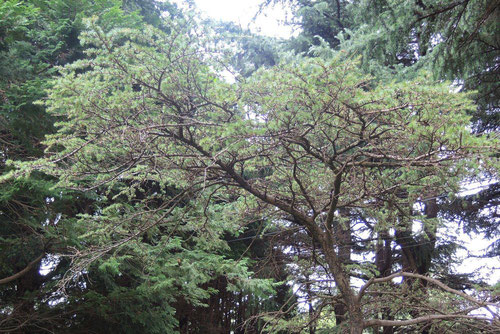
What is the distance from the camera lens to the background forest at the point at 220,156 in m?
3.38

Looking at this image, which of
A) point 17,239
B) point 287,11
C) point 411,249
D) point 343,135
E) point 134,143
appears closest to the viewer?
point 134,143

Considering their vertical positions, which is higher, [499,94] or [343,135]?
[499,94]

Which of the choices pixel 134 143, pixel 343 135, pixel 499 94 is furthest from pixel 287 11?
pixel 134 143

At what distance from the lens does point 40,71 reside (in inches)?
240

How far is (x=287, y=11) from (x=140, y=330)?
7.47m

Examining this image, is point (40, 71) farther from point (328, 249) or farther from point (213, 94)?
point (328, 249)

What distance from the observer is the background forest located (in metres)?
3.38

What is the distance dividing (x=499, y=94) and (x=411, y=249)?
3736 millimetres

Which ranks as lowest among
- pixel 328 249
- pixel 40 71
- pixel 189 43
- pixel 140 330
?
pixel 140 330

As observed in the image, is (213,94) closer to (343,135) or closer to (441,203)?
(343,135)

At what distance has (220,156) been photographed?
11.9 feet

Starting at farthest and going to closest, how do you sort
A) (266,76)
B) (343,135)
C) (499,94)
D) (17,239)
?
(499,94) → (17,239) → (343,135) → (266,76)

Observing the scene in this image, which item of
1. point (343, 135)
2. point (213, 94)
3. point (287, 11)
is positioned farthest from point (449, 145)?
point (287, 11)

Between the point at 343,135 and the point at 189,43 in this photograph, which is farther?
the point at 343,135
